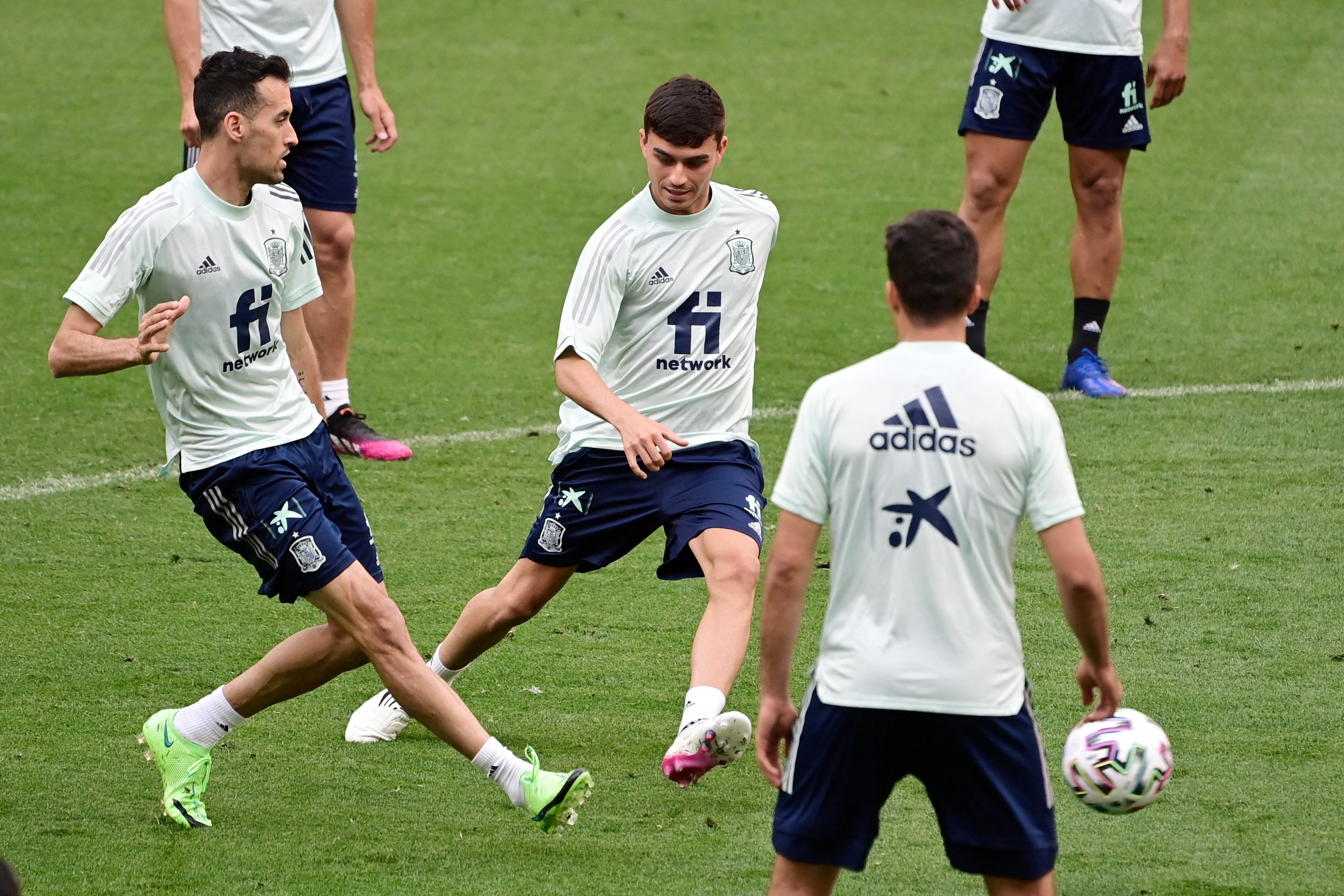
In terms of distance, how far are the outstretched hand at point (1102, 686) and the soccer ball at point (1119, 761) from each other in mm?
156

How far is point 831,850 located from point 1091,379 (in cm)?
547

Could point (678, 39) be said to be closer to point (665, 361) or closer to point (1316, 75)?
point (1316, 75)

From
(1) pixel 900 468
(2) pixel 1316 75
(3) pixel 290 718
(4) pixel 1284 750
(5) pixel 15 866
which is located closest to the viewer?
(1) pixel 900 468

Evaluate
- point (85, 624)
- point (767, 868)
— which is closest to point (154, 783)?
point (85, 624)

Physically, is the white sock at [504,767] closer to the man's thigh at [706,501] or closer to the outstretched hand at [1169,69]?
the man's thigh at [706,501]

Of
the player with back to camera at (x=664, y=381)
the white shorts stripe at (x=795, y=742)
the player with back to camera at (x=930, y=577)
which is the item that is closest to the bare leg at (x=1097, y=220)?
the player with back to camera at (x=664, y=381)

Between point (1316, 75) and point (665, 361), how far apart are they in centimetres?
Result: 1074

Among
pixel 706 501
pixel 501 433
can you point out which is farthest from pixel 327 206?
pixel 706 501

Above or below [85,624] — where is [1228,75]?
above

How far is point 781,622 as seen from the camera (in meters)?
3.56

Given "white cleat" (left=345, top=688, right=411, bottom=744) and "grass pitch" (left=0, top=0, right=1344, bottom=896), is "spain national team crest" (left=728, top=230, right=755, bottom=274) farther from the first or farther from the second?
"white cleat" (left=345, top=688, right=411, bottom=744)

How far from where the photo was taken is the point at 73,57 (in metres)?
15.5

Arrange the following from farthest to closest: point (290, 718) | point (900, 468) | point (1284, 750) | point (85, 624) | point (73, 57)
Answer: point (73, 57)
point (85, 624)
point (290, 718)
point (1284, 750)
point (900, 468)

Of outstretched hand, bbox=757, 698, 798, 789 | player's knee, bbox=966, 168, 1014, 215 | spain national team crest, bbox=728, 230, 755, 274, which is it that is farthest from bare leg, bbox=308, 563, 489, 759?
player's knee, bbox=966, 168, 1014, 215
